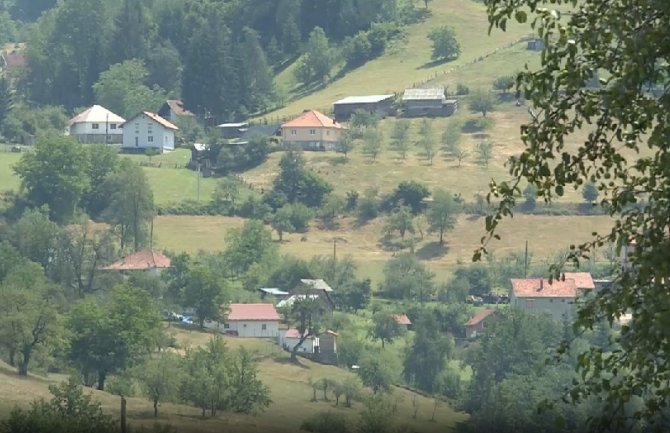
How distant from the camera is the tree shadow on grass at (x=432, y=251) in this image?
69.0m

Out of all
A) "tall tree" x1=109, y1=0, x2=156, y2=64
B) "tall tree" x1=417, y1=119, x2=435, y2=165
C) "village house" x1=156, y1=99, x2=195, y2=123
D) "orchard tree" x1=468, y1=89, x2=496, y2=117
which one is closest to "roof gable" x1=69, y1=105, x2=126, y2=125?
"village house" x1=156, y1=99, x2=195, y2=123

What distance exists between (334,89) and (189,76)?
9.42m

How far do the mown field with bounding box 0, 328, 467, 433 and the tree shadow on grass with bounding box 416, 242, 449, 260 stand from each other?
14.6 metres

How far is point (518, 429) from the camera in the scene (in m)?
35.4

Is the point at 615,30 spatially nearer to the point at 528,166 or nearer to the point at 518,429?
the point at 528,166

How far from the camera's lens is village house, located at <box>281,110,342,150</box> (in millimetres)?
84562

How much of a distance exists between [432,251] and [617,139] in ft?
204

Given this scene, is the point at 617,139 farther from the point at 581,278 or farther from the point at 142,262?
the point at 142,262

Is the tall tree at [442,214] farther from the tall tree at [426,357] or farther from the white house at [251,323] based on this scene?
the tall tree at [426,357]

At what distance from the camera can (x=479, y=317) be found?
6100 cm

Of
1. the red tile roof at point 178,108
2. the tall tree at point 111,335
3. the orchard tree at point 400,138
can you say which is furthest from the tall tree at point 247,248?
the red tile roof at point 178,108

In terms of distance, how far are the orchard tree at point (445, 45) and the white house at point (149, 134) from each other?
19574mm

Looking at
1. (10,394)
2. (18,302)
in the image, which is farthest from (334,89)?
(10,394)

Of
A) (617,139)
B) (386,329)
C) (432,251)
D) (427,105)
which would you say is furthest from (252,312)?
(617,139)
